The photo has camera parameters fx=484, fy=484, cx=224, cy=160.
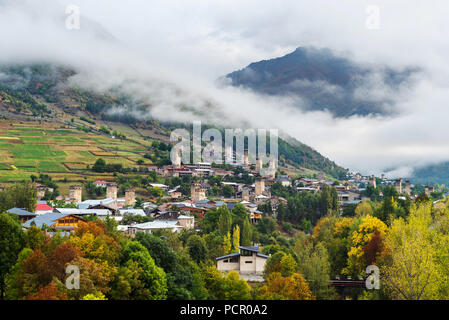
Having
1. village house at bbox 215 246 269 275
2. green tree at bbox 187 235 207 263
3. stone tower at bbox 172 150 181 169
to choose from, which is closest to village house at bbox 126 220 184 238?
Answer: green tree at bbox 187 235 207 263

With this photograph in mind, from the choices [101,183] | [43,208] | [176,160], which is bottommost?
[43,208]

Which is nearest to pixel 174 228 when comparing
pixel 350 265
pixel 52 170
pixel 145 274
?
pixel 350 265

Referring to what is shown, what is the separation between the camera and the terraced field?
316 ft

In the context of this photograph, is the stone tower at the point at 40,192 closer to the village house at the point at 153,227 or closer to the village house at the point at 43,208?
the village house at the point at 43,208

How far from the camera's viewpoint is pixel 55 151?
367 ft

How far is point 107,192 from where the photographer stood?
85.5 metres

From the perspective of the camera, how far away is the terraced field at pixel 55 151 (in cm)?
9638

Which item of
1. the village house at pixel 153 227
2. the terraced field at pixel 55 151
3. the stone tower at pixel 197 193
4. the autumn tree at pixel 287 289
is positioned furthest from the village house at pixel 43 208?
the autumn tree at pixel 287 289

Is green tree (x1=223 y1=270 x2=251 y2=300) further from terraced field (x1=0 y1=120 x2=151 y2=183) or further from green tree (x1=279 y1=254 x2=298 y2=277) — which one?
terraced field (x1=0 y1=120 x2=151 y2=183)

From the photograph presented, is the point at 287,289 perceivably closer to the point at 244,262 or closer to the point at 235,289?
the point at 235,289

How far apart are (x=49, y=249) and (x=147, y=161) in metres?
84.5

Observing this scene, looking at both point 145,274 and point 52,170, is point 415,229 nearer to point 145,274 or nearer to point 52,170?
point 145,274

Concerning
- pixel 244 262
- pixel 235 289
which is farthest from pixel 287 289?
pixel 244 262

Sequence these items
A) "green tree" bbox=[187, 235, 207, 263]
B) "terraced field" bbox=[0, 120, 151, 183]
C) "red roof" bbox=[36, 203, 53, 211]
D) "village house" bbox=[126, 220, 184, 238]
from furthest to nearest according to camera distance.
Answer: "terraced field" bbox=[0, 120, 151, 183], "red roof" bbox=[36, 203, 53, 211], "village house" bbox=[126, 220, 184, 238], "green tree" bbox=[187, 235, 207, 263]
